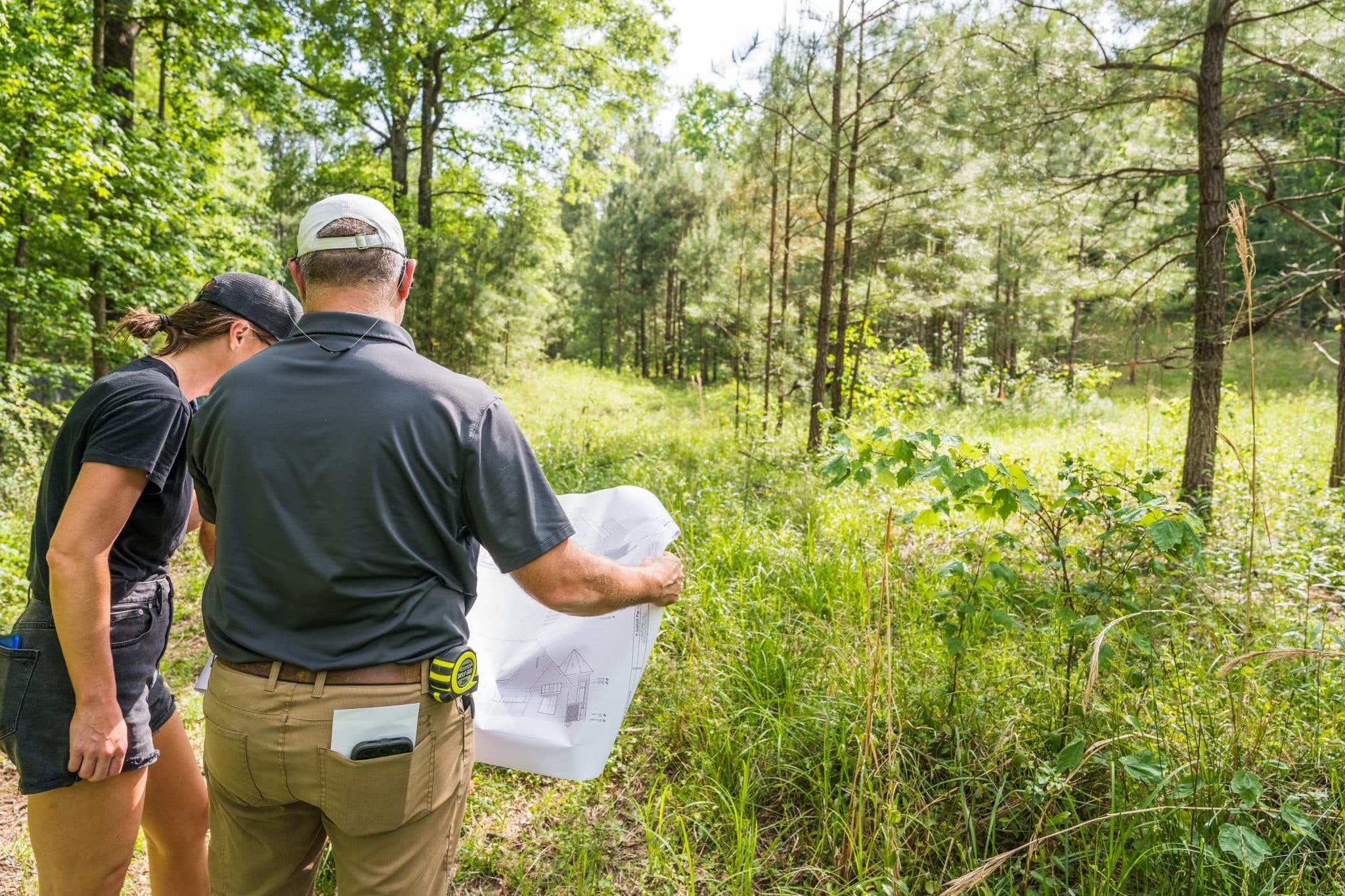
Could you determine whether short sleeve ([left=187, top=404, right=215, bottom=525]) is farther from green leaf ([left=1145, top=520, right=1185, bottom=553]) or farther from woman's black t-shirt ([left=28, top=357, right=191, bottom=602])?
green leaf ([left=1145, top=520, right=1185, bottom=553])

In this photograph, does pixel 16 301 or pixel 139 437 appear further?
pixel 16 301

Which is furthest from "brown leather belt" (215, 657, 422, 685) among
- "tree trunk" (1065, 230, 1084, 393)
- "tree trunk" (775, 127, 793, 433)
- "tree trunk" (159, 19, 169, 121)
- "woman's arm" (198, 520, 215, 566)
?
"tree trunk" (1065, 230, 1084, 393)

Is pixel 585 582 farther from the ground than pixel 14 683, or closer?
farther from the ground

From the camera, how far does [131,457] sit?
1.48m

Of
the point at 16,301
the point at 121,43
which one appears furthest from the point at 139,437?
the point at 121,43

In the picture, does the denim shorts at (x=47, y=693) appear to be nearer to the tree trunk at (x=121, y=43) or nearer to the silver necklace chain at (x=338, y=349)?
the silver necklace chain at (x=338, y=349)

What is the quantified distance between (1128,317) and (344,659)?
722 centimetres

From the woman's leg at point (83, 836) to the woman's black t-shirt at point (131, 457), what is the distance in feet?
1.50

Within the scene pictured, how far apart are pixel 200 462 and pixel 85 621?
1.48 feet

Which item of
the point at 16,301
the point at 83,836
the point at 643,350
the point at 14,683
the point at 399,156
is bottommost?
the point at 83,836

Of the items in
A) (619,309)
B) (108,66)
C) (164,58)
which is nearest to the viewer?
(108,66)

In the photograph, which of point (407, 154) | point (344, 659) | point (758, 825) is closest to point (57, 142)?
point (344, 659)

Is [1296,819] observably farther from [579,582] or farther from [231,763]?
[231,763]

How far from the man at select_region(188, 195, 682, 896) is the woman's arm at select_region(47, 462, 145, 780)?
0.26 meters
